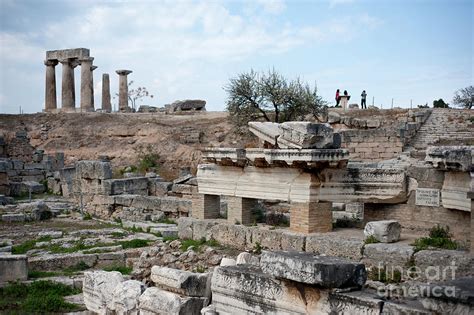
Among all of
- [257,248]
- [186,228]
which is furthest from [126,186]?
[257,248]

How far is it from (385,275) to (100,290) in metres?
4.10

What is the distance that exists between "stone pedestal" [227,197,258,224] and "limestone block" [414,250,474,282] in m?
3.93

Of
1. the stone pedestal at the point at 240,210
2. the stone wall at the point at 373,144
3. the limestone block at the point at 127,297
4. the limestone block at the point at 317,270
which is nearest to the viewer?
the limestone block at the point at 317,270

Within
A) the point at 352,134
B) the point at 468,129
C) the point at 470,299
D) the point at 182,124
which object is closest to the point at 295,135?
the point at 470,299

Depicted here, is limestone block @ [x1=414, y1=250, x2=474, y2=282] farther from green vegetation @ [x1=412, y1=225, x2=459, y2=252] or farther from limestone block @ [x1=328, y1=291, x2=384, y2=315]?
limestone block @ [x1=328, y1=291, x2=384, y2=315]

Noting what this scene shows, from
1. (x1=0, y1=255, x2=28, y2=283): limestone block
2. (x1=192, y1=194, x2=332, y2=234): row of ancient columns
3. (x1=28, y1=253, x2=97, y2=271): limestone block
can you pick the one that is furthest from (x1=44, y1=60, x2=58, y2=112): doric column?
(x1=0, y1=255, x2=28, y2=283): limestone block

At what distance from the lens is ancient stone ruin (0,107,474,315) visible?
20.4ft

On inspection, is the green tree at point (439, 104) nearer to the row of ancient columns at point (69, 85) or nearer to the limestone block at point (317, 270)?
the row of ancient columns at point (69, 85)

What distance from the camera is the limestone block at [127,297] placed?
7.95m

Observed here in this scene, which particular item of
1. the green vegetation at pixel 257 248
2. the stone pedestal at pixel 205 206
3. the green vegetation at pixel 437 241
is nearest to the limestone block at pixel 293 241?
the green vegetation at pixel 257 248

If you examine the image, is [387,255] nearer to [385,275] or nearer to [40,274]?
[385,275]

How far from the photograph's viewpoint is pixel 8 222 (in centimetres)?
1677

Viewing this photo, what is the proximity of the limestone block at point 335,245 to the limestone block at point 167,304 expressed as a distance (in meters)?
2.64

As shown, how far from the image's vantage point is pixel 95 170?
61.1ft
